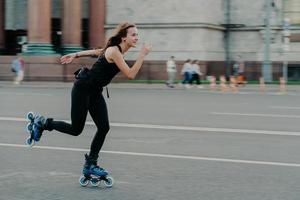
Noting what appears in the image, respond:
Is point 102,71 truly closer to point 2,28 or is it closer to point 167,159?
point 167,159

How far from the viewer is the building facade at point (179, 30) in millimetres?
38594

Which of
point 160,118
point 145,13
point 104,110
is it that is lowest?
point 160,118

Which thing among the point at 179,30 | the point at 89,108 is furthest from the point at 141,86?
the point at 89,108

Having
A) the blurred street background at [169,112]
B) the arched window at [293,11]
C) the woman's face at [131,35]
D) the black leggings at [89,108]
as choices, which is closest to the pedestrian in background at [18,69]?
the blurred street background at [169,112]

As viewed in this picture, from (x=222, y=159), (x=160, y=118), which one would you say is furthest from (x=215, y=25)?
(x=222, y=159)

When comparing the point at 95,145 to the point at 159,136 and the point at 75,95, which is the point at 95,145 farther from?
the point at 159,136

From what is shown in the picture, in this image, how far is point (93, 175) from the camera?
24.9 feet

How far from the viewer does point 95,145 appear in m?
7.46

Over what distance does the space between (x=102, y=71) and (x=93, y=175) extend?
1172 millimetres

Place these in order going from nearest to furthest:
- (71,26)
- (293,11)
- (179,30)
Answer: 1. (71,26)
2. (179,30)
3. (293,11)

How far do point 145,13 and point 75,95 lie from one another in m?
34.4

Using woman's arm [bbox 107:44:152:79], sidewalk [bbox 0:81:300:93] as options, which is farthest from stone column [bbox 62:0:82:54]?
woman's arm [bbox 107:44:152:79]

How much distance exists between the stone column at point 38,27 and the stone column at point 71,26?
1.50 meters

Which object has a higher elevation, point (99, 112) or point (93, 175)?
point (99, 112)
